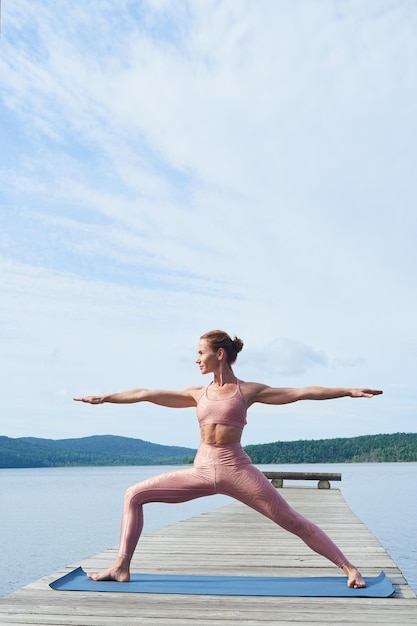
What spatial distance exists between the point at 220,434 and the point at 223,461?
0.69 ft

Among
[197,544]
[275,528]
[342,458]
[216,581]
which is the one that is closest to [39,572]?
[275,528]

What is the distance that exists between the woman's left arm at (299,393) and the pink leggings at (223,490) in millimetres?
444

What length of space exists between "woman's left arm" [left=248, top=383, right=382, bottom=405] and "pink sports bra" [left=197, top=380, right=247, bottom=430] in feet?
0.37

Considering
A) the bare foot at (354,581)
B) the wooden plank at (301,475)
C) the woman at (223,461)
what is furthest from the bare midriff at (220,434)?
the wooden plank at (301,475)

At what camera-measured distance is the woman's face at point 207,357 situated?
601cm

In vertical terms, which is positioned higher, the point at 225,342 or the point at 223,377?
the point at 225,342

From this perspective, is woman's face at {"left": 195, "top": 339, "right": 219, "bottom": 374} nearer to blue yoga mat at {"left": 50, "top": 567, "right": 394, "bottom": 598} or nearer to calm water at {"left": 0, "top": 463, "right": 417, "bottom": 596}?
blue yoga mat at {"left": 50, "top": 567, "right": 394, "bottom": 598}

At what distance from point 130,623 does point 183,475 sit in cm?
137

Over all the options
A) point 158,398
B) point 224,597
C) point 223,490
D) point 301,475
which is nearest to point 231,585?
point 224,597

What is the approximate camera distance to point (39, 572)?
20469 mm

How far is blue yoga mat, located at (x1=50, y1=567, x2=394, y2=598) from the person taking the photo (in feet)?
18.7

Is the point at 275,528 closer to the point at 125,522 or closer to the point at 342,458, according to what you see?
the point at 125,522

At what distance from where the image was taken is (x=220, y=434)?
5.87 metres

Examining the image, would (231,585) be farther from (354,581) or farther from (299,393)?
(299,393)
